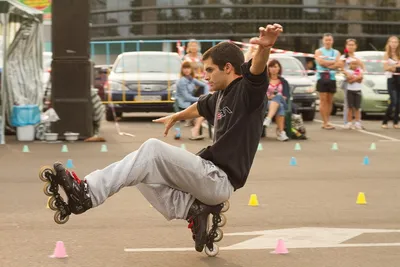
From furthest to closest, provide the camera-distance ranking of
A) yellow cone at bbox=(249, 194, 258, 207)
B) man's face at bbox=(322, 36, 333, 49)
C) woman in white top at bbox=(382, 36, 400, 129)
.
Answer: man's face at bbox=(322, 36, 333, 49), woman in white top at bbox=(382, 36, 400, 129), yellow cone at bbox=(249, 194, 258, 207)

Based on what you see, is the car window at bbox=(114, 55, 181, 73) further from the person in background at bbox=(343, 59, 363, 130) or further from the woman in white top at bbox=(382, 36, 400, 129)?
the woman in white top at bbox=(382, 36, 400, 129)

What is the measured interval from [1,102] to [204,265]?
1069 cm

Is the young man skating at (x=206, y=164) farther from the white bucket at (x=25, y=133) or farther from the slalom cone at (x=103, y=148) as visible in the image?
the white bucket at (x=25, y=133)

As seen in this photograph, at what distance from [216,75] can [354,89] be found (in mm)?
13880

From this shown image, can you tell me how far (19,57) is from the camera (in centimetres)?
1808

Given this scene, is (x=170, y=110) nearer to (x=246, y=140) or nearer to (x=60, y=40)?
(x=60, y=40)

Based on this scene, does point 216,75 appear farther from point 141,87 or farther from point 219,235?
point 141,87

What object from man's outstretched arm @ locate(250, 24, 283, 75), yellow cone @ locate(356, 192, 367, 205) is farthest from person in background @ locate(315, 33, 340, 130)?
man's outstretched arm @ locate(250, 24, 283, 75)

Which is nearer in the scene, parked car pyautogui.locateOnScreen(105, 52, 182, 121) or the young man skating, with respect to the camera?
the young man skating

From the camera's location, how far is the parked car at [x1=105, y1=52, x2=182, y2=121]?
72.9ft

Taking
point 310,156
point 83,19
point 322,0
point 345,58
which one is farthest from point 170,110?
point 322,0

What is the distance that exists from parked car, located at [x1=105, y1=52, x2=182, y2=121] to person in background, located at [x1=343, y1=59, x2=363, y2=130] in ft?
14.5

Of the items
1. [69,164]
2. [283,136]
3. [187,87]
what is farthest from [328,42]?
[69,164]

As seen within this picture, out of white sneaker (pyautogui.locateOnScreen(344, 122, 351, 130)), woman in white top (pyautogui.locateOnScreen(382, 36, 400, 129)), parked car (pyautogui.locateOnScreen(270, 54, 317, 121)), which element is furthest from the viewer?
parked car (pyautogui.locateOnScreen(270, 54, 317, 121))
